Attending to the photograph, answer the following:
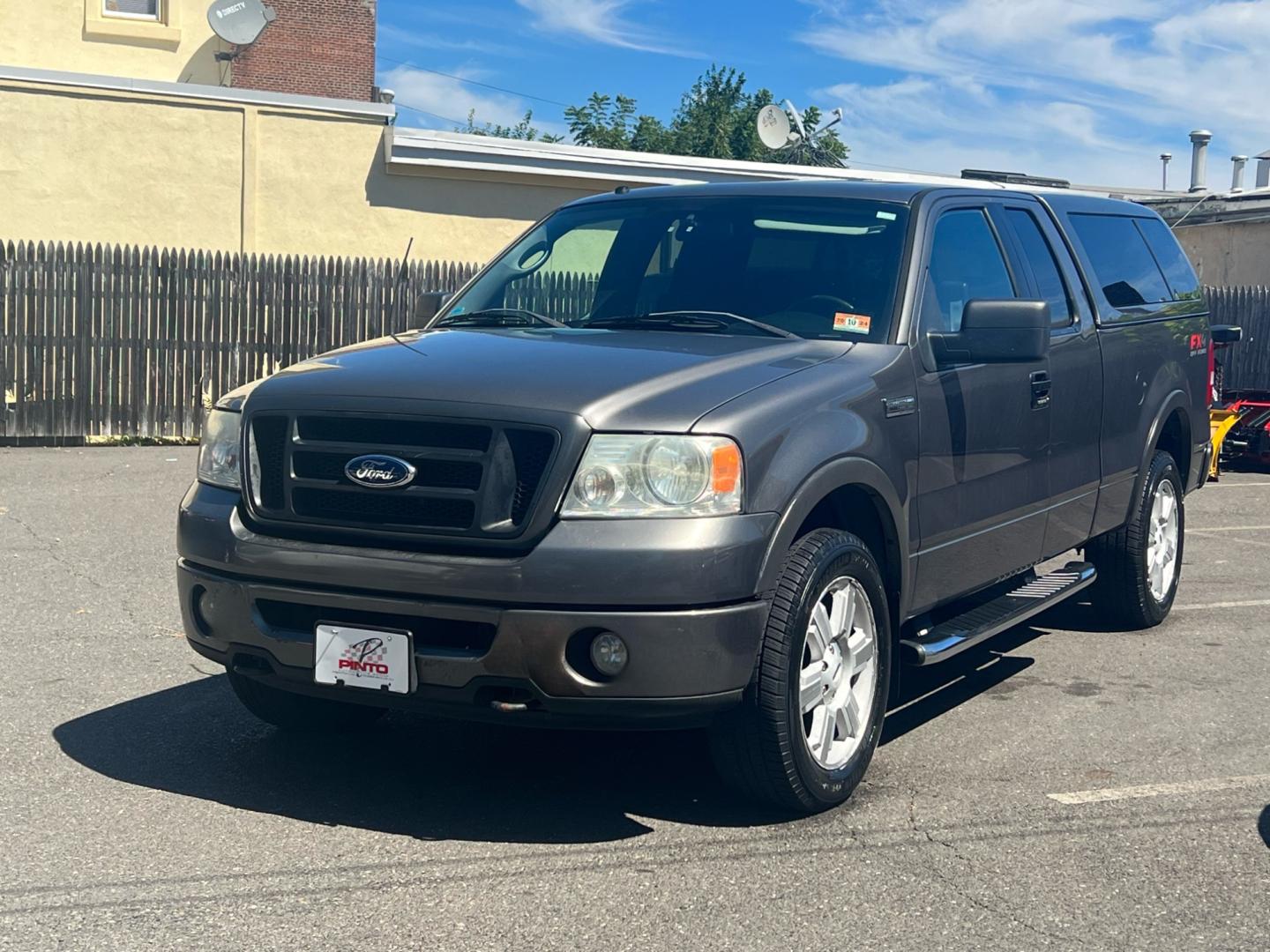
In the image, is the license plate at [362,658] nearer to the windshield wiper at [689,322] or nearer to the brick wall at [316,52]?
the windshield wiper at [689,322]

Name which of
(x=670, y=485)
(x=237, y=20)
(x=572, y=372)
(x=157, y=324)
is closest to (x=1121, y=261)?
(x=572, y=372)

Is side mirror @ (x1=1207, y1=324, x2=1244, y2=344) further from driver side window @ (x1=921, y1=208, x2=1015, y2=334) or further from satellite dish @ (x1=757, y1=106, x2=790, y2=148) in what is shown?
satellite dish @ (x1=757, y1=106, x2=790, y2=148)

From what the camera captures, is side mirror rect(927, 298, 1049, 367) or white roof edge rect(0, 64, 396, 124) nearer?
side mirror rect(927, 298, 1049, 367)

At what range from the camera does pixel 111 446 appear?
1541cm

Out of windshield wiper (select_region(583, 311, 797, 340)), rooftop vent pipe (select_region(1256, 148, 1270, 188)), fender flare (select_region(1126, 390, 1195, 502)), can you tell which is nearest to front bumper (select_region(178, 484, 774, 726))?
windshield wiper (select_region(583, 311, 797, 340))

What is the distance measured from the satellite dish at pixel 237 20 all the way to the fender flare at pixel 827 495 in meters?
20.3

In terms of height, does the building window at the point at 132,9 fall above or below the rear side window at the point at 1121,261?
above

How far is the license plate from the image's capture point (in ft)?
14.0

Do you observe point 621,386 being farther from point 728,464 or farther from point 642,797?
point 642,797

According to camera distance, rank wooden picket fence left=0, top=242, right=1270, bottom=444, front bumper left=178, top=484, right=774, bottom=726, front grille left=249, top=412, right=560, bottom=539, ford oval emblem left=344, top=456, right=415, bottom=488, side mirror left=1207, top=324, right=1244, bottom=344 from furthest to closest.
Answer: wooden picket fence left=0, top=242, right=1270, bottom=444, side mirror left=1207, top=324, right=1244, bottom=344, ford oval emblem left=344, top=456, right=415, bottom=488, front grille left=249, top=412, right=560, bottom=539, front bumper left=178, top=484, right=774, bottom=726

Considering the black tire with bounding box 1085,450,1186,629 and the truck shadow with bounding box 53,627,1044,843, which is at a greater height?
the black tire with bounding box 1085,450,1186,629

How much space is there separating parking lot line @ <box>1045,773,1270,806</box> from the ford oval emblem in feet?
7.51

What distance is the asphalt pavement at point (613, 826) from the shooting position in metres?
3.78

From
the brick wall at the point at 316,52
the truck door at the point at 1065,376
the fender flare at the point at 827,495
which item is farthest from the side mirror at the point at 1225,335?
the brick wall at the point at 316,52
